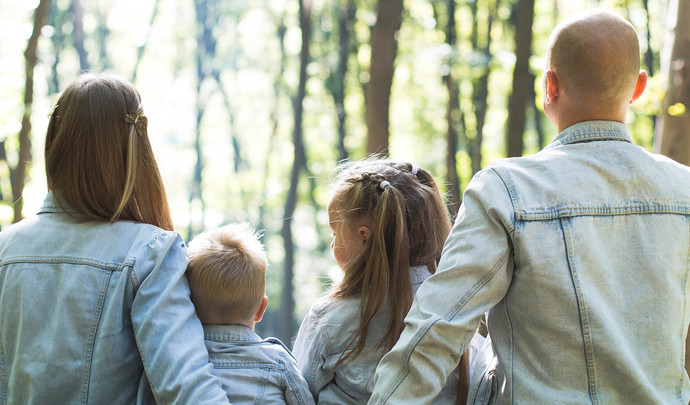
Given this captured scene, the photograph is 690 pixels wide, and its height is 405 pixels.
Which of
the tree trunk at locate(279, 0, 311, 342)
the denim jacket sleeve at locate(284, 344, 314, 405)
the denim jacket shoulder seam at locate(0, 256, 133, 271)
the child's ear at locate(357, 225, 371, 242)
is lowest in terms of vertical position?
the tree trunk at locate(279, 0, 311, 342)

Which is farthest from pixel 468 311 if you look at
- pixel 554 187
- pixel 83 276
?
pixel 83 276

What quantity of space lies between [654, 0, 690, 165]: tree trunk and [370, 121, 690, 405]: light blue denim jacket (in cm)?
249

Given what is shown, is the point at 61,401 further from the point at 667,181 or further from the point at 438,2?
the point at 438,2

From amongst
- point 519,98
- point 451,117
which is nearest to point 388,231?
point 519,98

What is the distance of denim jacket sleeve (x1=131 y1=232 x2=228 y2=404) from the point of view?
2125 mm

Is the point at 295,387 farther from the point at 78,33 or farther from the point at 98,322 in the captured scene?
the point at 78,33

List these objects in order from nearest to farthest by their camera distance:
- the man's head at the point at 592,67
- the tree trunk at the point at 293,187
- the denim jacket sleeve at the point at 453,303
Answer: the denim jacket sleeve at the point at 453,303 < the man's head at the point at 592,67 < the tree trunk at the point at 293,187

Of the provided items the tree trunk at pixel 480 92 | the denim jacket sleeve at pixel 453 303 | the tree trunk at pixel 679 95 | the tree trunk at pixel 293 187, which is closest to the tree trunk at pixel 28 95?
the tree trunk at pixel 679 95

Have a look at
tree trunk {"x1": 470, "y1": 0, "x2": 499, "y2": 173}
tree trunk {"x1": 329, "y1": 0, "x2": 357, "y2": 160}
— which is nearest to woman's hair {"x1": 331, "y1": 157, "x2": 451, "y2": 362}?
tree trunk {"x1": 470, "y1": 0, "x2": 499, "y2": 173}

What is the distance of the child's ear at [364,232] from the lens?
2.58m

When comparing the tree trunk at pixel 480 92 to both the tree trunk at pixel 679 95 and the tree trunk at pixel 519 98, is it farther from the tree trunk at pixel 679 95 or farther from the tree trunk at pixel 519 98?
the tree trunk at pixel 679 95

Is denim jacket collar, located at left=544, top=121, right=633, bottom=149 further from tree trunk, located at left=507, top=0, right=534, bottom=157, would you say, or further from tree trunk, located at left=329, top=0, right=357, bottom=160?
tree trunk, located at left=329, top=0, right=357, bottom=160

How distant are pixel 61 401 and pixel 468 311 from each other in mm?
1326

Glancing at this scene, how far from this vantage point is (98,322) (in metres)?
2.22
